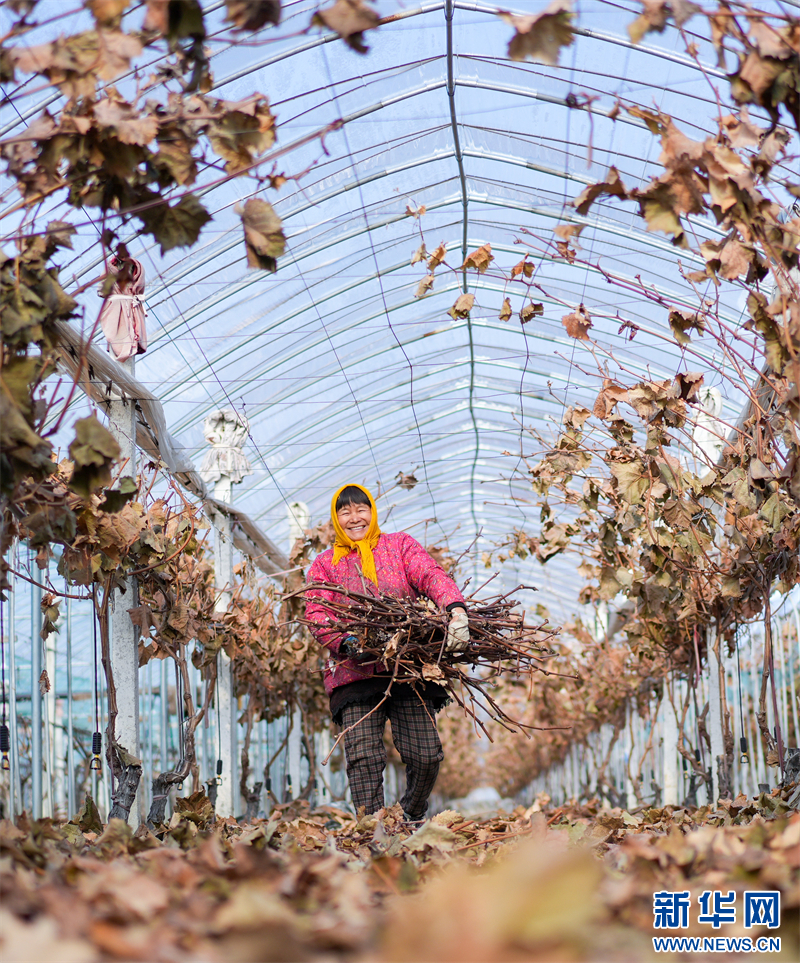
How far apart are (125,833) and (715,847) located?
130 centimetres

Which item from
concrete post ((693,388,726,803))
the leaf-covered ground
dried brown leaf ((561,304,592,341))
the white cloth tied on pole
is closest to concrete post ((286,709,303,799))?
the white cloth tied on pole

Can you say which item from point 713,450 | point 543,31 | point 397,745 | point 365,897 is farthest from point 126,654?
point 713,450

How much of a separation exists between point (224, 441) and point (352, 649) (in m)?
2.83

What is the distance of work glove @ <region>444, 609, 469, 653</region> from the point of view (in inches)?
140

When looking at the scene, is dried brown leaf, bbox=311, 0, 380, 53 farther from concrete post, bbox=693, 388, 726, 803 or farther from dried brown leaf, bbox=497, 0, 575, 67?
concrete post, bbox=693, 388, 726, 803

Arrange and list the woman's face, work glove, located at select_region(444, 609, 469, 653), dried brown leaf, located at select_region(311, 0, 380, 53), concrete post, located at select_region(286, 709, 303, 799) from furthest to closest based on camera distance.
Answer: concrete post, located at select_region(286, 709, 303, 799)
the woman's face
work glove, located at select_region(444, 609, 469, 653)
dried brown leaf, located at select_region(311, 0, 380, 53)

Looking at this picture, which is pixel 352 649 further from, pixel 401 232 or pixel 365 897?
pixel 401 232

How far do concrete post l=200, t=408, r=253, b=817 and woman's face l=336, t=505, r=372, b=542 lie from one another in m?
1.96

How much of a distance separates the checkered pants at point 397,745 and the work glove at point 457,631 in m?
0.51

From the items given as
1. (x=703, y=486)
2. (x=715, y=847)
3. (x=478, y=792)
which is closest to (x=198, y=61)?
(x=715, y=847)

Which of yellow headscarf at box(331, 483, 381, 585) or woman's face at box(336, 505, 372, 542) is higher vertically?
woman's face at box(336, 505, 372, 542)

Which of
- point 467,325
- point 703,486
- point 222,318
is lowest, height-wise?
point 703,486

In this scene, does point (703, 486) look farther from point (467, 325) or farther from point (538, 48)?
point (467, 325)

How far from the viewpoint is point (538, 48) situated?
2.14 metres
